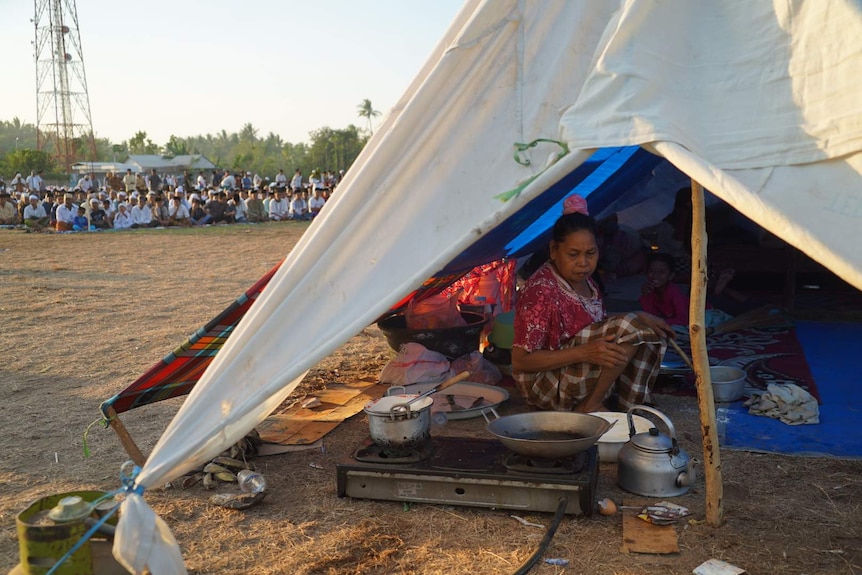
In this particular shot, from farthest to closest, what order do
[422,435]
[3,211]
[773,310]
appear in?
[3,211], [773,310], [422,435]

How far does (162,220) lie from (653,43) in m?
20.4

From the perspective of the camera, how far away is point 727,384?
14.9 feet

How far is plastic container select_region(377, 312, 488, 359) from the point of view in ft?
17.4

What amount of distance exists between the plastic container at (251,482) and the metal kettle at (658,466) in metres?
1.71

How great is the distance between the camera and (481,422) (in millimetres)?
4527

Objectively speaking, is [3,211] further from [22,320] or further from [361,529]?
[361,529]

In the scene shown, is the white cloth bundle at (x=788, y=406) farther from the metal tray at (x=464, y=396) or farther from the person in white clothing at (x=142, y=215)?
the person in white clothing at (x=142, y=215)

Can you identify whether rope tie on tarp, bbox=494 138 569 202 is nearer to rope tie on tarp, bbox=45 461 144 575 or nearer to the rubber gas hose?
the rubber gas hose

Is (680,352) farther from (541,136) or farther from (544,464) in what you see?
(541,136)

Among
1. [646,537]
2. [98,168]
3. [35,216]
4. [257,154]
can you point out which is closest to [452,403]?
[646,537]

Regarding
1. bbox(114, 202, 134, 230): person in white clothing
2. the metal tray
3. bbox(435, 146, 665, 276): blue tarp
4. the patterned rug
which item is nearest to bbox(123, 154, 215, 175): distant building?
bbox(114, 202, 134, 230): person in white clothing

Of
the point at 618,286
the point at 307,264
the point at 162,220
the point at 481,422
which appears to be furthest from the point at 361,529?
A: the point at 162,220

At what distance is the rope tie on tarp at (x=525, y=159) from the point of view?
2.86 metres

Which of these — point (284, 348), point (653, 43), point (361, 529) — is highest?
point (653, 43)
